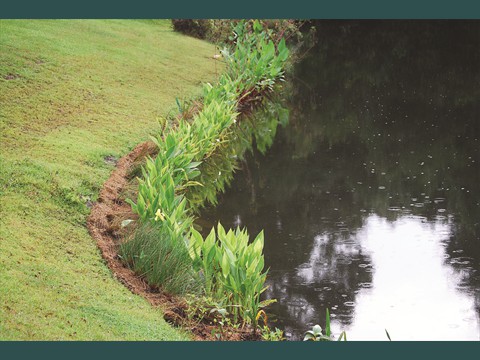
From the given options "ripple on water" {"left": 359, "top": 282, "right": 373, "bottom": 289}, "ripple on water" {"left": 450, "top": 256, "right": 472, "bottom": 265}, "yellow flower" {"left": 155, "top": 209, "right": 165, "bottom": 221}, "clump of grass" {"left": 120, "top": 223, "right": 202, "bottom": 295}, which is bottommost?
"ripple on water" {"left": 359, "top": 282, "right": 373, "bottom": 289}

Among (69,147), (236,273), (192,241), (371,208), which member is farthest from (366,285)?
(69,147)

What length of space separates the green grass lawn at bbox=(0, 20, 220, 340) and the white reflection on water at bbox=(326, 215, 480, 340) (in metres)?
2.05

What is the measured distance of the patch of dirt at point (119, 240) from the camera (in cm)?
677

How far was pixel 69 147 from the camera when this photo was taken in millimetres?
10695

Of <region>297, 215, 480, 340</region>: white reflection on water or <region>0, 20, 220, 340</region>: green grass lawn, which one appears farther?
<region>297, 215, 480, 340</region>: white reflection on water

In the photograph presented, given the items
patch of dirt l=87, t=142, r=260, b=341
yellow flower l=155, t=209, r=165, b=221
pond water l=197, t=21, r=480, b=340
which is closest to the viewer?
patch of dirt l=87, t=142, r=260, b=341

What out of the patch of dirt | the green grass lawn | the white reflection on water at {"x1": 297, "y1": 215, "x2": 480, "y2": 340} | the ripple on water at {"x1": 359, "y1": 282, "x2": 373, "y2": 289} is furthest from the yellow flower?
the ripple on water at {"x1": 359, "y1": 282, "x2": 373, "y2": 289}

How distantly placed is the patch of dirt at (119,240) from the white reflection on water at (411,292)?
1.27 m

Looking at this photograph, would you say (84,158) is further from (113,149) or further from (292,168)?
(292,168)

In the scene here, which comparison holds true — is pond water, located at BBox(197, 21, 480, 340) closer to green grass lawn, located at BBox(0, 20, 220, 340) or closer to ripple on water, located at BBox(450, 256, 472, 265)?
ripple on water, located at BBox(450, 256, 472, 265)

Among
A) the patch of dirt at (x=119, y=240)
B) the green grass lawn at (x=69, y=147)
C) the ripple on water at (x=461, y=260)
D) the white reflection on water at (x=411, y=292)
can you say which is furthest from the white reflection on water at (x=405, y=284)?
the green grass lawn at (x=69, y=147)

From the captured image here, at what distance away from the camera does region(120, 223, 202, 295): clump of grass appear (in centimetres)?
728

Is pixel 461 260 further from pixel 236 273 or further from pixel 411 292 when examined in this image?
pixel 236 273

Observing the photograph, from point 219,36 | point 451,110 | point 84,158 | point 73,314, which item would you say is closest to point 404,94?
point 451,110
